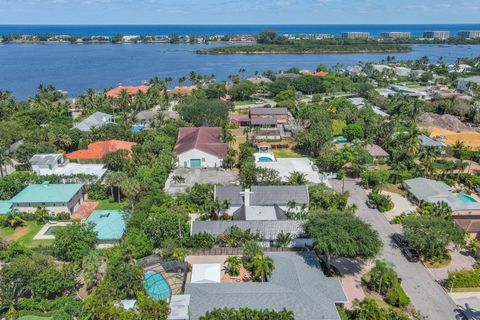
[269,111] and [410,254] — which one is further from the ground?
[269,111]

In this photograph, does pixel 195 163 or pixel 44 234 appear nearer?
pixel 44 234

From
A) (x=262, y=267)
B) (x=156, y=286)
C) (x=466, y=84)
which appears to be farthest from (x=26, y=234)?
(x=466, y=84)

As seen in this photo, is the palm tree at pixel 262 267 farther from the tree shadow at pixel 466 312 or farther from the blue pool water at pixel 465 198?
the blue pool water at pixel 465 198

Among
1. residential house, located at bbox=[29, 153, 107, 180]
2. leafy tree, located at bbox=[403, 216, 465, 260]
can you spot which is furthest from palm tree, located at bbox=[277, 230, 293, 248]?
residential house, located at bbox=[29, 153, 107, 180]

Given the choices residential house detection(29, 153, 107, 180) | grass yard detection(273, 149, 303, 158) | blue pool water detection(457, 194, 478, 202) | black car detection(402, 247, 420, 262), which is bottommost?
black car detection(402, 247, 420, 262)

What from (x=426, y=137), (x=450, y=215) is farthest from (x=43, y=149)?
(x=426, y=137)

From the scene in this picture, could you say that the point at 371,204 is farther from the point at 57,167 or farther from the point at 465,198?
the point at 57,167

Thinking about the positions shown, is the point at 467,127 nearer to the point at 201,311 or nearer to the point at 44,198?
the point at 201,311

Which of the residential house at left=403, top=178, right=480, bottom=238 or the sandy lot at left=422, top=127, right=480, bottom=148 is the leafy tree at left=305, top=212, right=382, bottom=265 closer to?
the residential house at left=403, top=178, right=480, bottom=238
